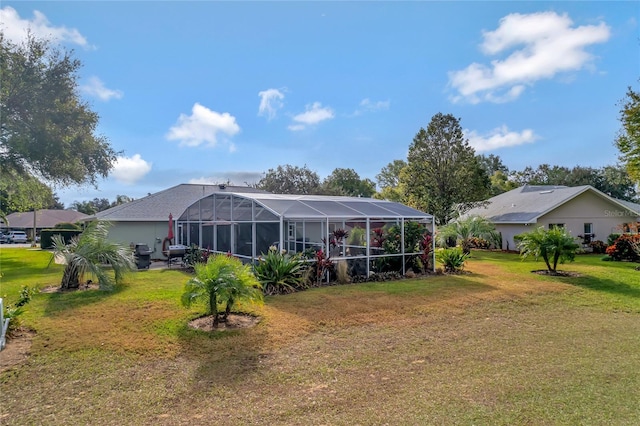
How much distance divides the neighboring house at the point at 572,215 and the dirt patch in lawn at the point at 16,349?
21.9 meters

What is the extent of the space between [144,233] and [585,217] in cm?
2504

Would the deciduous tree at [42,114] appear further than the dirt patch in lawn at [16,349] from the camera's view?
Yes

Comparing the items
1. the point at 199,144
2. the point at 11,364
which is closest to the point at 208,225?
the point at 199,144

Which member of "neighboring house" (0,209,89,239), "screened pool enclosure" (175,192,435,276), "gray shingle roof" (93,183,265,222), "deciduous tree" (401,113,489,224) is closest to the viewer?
"screened pool enclosure" (175,192,435,276)

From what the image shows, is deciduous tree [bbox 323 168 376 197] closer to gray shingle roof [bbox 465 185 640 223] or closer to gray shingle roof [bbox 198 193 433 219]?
gray shingle roof [bbox 465 185 640 223]

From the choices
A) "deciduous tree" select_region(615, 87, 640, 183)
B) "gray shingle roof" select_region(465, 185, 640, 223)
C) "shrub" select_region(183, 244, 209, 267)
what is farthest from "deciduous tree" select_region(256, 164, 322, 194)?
"deciduous tree" select_region(615, 87, 640, 183)

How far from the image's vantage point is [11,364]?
16.1 ft

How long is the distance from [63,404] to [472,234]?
877 inches

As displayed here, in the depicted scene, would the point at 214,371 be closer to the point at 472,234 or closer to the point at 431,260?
the point at 431,260

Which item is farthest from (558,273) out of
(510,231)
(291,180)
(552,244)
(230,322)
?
(291,180)

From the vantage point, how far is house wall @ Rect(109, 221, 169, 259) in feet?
60.9

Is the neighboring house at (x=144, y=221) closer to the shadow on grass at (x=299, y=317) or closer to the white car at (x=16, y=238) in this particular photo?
the shadow on grass at (x=299, y=317)

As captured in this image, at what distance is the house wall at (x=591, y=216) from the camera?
70.9 feet

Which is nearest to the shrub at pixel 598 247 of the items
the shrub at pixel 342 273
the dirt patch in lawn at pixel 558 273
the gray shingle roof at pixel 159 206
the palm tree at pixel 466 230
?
the palm tree at pixel 466 230
